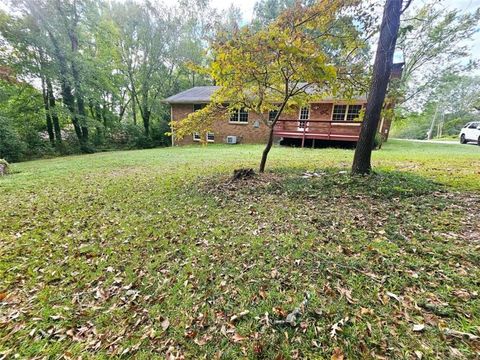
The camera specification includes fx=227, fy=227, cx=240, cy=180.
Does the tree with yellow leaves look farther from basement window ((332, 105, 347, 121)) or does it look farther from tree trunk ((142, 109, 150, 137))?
tree trunk ((142, 109, 150, 137))

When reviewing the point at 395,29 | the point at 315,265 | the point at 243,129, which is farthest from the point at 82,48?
the point at 315,265

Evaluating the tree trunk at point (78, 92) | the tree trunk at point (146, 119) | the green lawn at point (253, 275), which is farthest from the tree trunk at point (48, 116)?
the green lawn at point (253, 275)

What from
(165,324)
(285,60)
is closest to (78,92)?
(285,60)

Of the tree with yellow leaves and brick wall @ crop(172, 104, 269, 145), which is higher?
the tree with yellow leaves

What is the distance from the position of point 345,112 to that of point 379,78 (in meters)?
10.6

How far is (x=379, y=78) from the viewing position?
461cm

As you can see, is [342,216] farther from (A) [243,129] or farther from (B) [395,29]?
(A) [243,129]

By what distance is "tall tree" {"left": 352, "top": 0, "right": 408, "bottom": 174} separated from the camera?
432 cm

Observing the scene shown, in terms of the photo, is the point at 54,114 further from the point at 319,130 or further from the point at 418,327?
the point at 418,327

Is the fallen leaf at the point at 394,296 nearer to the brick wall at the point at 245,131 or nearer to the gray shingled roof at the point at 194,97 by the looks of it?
the brick wall at the point at 245,131

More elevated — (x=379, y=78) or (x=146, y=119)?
(x=379, y=78)

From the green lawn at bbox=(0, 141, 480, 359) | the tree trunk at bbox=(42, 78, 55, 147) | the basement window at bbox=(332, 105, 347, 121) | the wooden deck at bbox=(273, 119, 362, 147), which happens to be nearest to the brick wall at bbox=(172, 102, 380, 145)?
the basement window at bbox=(332, 105, 347, 121)

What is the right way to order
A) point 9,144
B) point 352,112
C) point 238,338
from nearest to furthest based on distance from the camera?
1. point 238,338
2. point 9,144
3. point 352,112

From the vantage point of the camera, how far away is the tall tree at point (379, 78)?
14.2 feet
